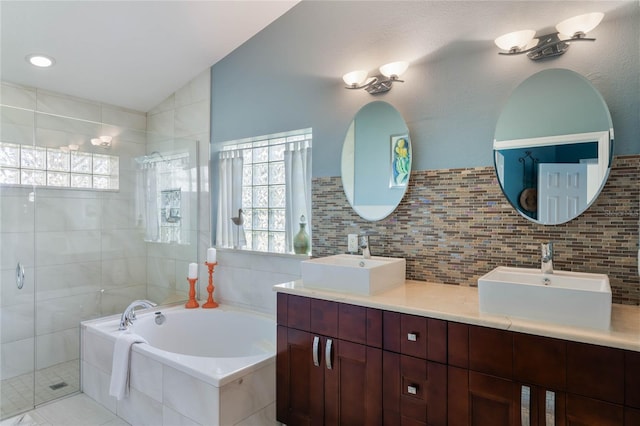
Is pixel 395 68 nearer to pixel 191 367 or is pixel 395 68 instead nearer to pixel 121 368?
pixel 191 367

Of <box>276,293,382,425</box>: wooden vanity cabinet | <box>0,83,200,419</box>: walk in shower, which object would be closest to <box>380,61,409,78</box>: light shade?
<box>276,293,382,425</box>: wooden vanity cabinet

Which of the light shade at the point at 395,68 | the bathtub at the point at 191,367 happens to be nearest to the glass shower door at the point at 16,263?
the bathtub at the point at 191,367

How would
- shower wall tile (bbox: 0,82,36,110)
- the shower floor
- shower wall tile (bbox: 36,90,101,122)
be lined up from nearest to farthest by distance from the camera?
the shower floor → shower wall tile (bbox: 0,82,36,110) → shower wall tile (bbox: 36,90,101,122)

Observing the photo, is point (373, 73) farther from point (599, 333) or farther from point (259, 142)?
point (599, 333)

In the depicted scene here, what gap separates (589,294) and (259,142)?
8.35 feet

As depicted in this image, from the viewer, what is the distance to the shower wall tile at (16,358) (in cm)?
259

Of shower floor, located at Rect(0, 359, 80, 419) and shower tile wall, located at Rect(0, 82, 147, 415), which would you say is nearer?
shower floor, located at Rect(0, 359, 80, 419)

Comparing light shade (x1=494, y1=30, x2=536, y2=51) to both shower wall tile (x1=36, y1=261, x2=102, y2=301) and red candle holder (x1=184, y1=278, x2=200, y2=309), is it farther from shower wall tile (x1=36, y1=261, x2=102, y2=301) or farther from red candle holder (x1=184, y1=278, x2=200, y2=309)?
shower wall tile (x1=36, y1=261, x2=102, y2=301)

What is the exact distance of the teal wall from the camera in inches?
67.1

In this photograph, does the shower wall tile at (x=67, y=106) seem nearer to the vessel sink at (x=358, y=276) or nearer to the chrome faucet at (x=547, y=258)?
the vessel sink at (x=358, y=276)

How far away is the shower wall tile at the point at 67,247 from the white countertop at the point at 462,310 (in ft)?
6.09

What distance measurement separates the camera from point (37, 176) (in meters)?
2.70

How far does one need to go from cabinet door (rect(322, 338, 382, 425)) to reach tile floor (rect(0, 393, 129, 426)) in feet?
4.86

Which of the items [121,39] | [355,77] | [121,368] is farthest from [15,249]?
[355,77]
